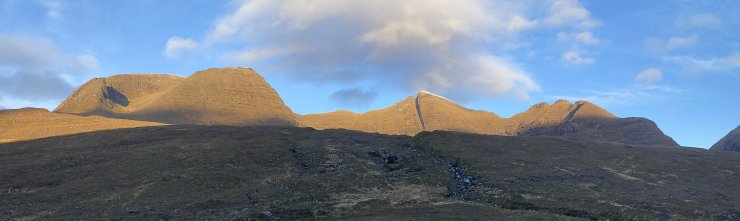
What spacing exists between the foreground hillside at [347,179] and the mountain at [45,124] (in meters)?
43.1

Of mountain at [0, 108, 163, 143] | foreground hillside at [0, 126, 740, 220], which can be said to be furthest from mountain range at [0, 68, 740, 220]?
mountain at [0, 108, 163, 143]

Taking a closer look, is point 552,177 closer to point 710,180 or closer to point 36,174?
point 710,180

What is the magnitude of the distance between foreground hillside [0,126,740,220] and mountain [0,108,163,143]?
43.1 metres

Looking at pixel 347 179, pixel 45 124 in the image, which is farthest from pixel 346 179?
pixel 45 124

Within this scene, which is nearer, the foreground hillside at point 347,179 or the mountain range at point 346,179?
the mountain range at point 346,179

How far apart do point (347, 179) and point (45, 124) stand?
132m

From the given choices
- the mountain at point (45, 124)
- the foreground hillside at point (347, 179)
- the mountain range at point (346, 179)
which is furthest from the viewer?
the mountain at point (45, 124)

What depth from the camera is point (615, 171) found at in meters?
90.8

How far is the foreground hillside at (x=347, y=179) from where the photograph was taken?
5662 cm

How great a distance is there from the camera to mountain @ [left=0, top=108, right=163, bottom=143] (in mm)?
149625

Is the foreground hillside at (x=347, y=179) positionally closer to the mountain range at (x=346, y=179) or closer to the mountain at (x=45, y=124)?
the mountain range at (x=346, y=179)

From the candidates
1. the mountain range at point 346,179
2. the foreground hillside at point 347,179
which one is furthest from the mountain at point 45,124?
the foreground hillside at point 347,179

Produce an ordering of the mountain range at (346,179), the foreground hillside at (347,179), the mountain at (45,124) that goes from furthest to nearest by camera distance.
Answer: the mountain at (45,124), the foreground hillside at (347,179), the mountain range at (346,179)

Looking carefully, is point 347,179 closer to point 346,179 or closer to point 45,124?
point 346,179
